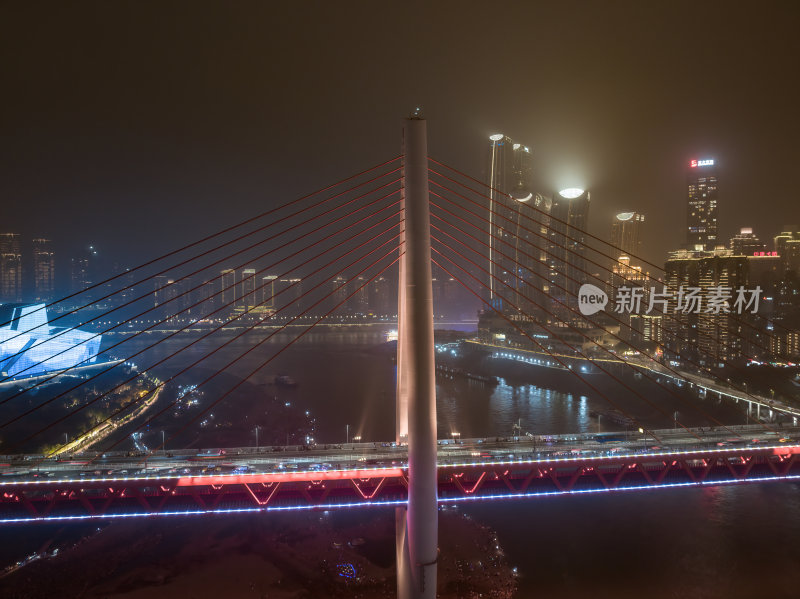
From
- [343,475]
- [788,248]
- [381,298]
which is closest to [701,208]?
[788,248]

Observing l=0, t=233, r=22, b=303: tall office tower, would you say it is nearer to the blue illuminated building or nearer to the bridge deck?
the blue illuminated building

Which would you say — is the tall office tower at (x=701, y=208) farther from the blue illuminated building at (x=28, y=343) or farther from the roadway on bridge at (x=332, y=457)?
the blue illuminated building at (x=28, y=343)

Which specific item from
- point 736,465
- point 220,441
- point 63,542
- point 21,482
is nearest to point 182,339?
point 220,441

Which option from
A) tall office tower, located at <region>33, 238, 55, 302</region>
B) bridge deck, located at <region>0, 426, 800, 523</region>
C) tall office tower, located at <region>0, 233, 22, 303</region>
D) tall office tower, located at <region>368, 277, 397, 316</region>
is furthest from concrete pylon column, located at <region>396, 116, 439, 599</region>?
tall office tower, located at <region>368, 277, 397, 316</region>

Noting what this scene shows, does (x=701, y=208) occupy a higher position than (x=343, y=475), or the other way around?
(x=701, y=208)

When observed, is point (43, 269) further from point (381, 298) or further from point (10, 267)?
point (381, 298)

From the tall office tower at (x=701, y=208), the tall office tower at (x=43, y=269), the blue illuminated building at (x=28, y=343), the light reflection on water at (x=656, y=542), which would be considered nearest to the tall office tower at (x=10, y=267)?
A: the tall office tower at (x=43, y=269)
